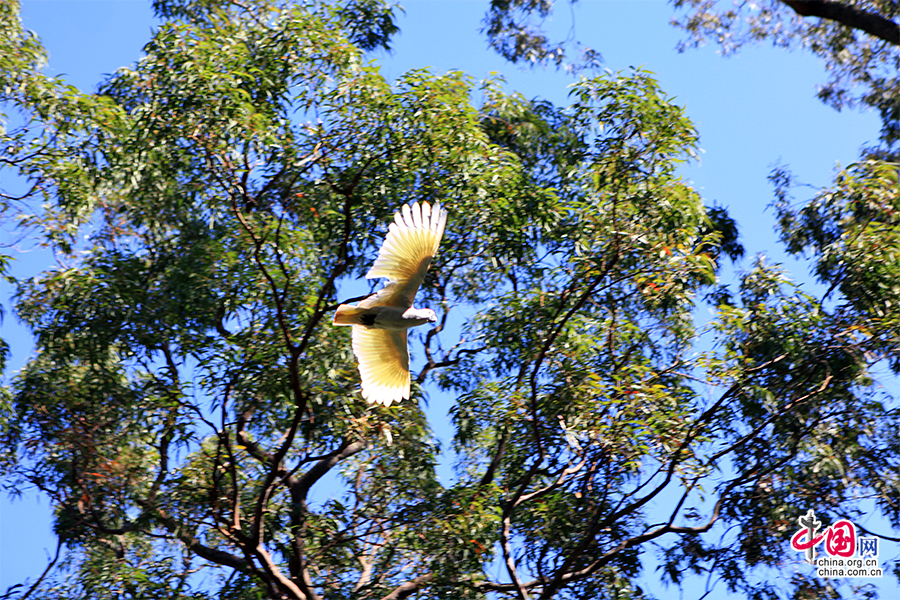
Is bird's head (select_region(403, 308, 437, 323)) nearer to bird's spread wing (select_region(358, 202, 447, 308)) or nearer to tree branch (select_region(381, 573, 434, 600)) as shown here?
bird's spread wing (select_region(358, 202, 447, 308))

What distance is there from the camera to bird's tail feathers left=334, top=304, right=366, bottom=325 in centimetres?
525

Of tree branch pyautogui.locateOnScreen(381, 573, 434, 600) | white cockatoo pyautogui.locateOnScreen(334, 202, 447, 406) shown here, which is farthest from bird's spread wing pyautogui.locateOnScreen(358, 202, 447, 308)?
tree branch pyautogui.locateOnScreen(381, 573, 434, 600)

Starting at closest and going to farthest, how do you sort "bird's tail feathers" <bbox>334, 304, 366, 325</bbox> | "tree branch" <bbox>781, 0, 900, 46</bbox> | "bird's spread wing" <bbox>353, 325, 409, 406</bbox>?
"tree branch" <bbox>781, 0, 900, 46</bbox> → "bird's tail feathers" <bbox>334, 304, 366, 325</bbox> → "bird's spread wing" <bbox>353, 325, 409, 406</bbox>

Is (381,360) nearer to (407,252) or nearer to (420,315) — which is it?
(420,315)

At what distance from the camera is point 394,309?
535 centimetres

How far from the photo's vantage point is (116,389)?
267 inches

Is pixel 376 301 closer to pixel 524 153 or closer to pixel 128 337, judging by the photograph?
pixel 128 337

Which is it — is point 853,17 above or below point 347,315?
below

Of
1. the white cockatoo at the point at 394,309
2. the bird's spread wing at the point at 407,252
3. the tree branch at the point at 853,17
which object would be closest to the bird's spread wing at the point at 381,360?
the white cockatoo at the point at 394,309

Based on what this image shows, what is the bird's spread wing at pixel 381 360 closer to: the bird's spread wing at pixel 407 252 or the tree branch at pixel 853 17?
the bird's spread wing at pixel 407 252

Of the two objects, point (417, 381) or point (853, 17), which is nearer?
point (853, 17)

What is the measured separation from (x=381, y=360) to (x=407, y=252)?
94cm

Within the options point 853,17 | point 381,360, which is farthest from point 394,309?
point 853,17

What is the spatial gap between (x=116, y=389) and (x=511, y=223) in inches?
136
